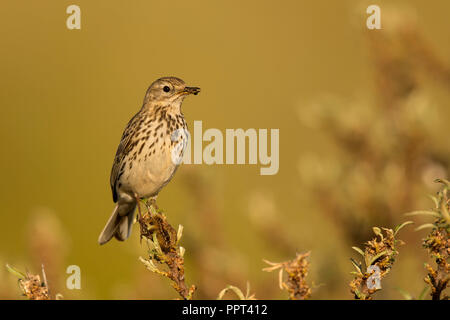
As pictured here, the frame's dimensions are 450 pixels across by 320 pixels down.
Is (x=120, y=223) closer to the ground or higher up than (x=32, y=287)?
closer to the ground

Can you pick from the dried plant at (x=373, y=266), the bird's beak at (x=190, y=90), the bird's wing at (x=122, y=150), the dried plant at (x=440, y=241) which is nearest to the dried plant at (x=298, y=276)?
the dried plant at (x=373, y=266)

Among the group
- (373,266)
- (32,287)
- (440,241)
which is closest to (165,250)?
(32,287)

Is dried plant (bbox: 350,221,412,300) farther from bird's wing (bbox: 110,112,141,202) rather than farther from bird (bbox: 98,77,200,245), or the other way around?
bird's wing (bbox: 110,112,141,202)

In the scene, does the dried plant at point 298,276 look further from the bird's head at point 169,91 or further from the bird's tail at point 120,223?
the bird's head at point 169,91

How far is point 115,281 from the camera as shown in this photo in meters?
4.54

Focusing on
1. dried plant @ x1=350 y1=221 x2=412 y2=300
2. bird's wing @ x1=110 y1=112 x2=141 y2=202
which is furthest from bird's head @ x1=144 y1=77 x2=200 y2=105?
dried plant @ x1=350 y1=221 x2=412 y2=300

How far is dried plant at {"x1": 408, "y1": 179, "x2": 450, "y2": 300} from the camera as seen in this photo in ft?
4.22

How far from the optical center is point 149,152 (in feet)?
10.9

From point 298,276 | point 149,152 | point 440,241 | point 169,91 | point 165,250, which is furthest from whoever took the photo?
point 169,91

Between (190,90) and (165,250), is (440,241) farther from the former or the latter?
(190,90)

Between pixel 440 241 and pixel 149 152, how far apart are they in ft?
7.36
